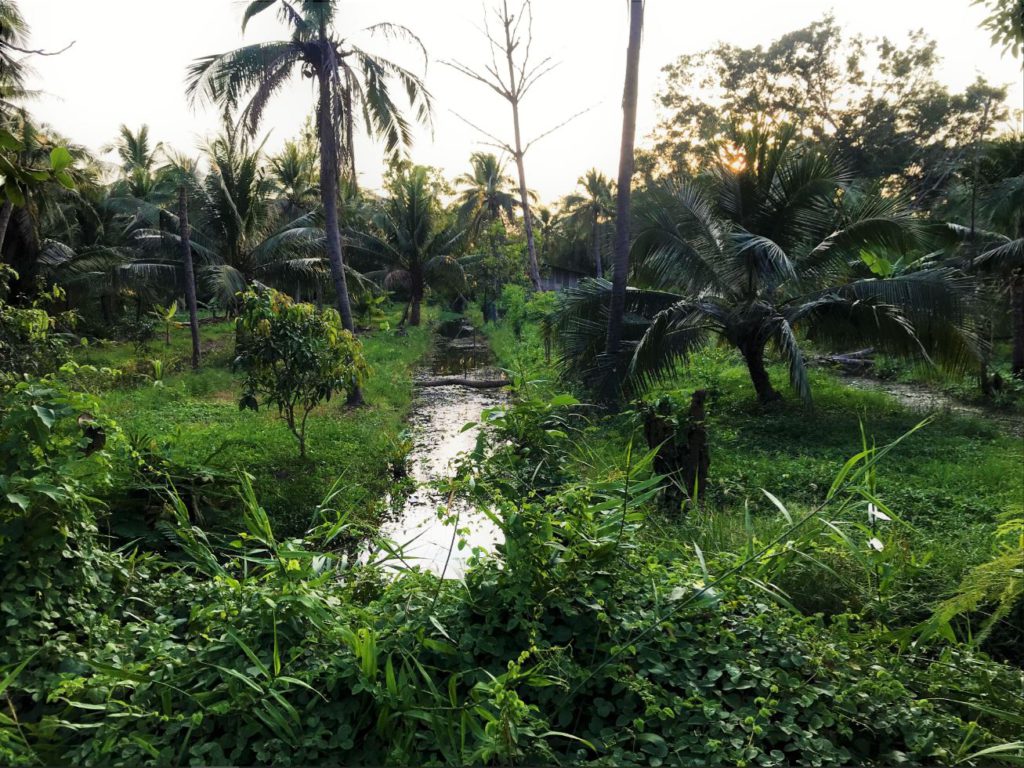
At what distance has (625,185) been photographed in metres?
8.55

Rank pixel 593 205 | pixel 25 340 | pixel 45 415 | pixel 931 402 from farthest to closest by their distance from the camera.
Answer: pixel 593 205, pixel 931 402, pixel 25 340, pixel 45 415

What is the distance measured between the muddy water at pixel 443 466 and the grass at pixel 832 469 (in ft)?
3.08

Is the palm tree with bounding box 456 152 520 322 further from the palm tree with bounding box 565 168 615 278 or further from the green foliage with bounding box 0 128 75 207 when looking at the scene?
the green foliage with bounding box 0 128 75 207

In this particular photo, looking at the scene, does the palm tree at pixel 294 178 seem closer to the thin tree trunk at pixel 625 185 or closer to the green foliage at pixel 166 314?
the green foliage at pixel 166 314

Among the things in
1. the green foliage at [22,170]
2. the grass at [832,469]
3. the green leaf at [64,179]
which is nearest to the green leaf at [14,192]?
the green foliage at [22,170]

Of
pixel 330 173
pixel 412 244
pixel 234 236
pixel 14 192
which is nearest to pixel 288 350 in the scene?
pixel 14 192

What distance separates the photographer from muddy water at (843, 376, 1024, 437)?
328 inches

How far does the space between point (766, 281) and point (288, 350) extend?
618 centimetres

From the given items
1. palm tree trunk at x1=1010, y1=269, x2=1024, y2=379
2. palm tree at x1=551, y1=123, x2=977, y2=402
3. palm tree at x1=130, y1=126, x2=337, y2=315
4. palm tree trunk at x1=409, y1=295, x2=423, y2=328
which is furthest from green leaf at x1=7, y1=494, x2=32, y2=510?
palm tree trunk at x1=409, y1=295, x2=423, y2=328

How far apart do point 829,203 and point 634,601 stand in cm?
818

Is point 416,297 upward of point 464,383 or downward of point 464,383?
upward

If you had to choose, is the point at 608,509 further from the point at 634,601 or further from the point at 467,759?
the point at 467,759

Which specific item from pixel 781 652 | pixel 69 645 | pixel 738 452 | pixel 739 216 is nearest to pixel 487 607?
pixel 781 652

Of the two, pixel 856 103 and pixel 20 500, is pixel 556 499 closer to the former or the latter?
pixel 20 500
